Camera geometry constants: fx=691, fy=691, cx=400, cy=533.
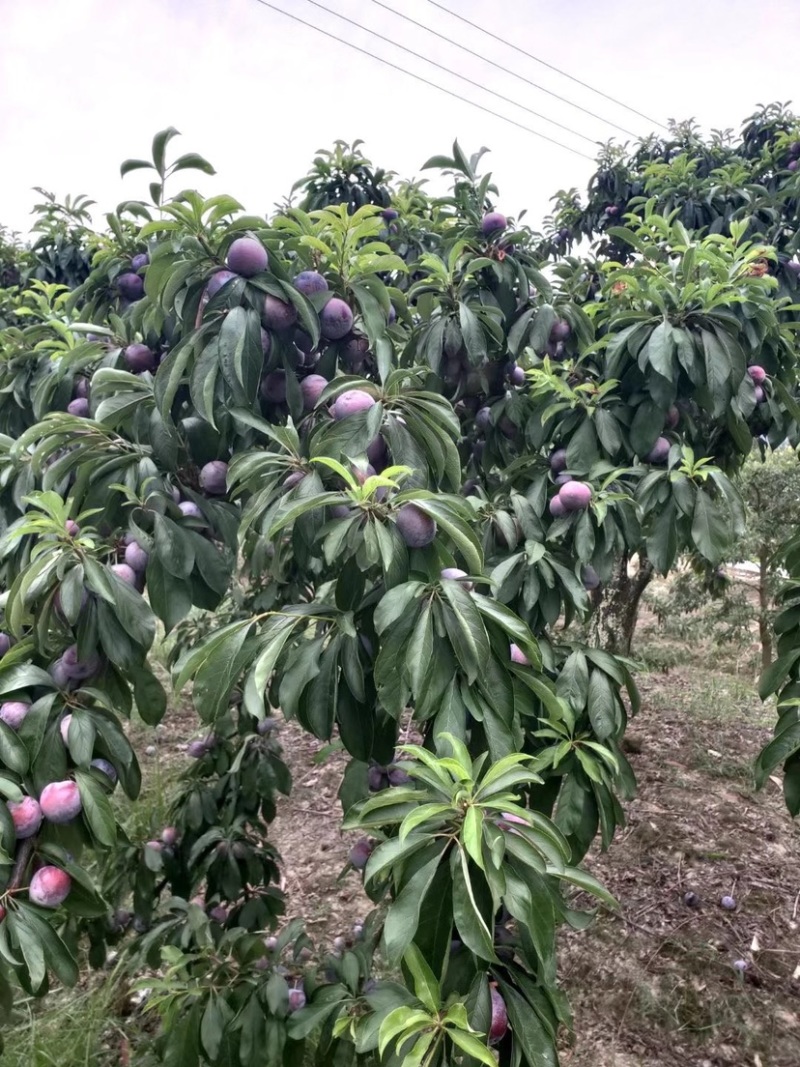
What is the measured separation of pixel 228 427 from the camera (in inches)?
48.2

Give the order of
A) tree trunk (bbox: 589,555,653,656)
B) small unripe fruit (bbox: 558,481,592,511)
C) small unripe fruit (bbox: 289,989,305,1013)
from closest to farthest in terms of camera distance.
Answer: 1. small unripe fruit (bbox: 558,481,592,511)
2. small unripe fruit (bbox: 289,989,305,1013)
3. tree trunk (bbox: 589,555,653,656)

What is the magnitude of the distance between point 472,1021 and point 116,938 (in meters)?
1.65

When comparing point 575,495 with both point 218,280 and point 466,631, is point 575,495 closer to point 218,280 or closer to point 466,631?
point 466,631

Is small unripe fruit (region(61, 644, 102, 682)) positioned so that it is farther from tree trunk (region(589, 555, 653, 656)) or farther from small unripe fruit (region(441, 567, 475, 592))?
tree trunk (region(589, 555, 653, 656))

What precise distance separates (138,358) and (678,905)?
2.83 meters

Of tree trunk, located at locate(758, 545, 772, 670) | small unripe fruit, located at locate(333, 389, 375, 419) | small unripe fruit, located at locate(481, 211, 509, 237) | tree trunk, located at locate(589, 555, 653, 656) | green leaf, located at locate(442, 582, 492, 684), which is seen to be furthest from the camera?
tree trunk, located at locate(758, 545, 772, 670)

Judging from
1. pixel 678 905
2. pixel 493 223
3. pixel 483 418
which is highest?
pixel 493 223

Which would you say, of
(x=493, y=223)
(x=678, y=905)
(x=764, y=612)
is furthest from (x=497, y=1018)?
(x=764, y=612)

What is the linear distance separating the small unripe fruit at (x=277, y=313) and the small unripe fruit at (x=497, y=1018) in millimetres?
1048

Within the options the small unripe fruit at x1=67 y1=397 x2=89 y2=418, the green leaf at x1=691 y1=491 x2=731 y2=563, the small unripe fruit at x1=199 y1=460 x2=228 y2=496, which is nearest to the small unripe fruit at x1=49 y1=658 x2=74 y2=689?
the small unripe fruit at x1=199 y1=460 x2=228 y2=496

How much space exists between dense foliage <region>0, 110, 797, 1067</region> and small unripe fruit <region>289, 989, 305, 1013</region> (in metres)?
0.04

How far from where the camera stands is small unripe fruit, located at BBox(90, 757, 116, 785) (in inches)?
42.9

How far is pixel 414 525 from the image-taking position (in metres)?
0.94

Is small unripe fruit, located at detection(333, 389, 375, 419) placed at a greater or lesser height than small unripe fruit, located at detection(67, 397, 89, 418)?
greater
